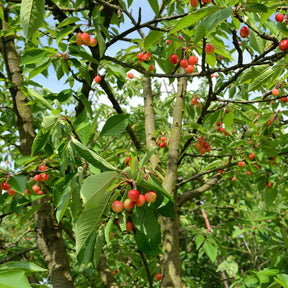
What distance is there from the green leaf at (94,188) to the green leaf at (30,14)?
50 centimetres

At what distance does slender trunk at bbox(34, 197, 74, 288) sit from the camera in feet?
7.57

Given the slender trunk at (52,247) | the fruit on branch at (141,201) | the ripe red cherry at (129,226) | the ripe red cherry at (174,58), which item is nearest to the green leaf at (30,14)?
the fruit on branch at (141,201)

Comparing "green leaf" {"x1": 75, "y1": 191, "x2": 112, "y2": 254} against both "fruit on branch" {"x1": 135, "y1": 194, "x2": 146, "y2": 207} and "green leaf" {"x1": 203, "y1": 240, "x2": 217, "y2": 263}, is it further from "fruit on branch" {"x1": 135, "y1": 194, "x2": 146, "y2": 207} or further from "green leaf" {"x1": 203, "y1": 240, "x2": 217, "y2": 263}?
"green leaf" {"x1": 203, "y1": 240, "x2": 217, "y2": 263}

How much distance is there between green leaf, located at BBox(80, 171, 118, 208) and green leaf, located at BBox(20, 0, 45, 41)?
1.65 ft

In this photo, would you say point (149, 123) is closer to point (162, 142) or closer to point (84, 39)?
point (162, 142)

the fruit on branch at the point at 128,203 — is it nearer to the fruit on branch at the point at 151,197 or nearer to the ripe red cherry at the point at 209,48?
the fruit on branch at the point at 151,197

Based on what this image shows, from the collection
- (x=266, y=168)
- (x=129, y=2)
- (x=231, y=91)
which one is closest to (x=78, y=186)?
(x=129, y=2)

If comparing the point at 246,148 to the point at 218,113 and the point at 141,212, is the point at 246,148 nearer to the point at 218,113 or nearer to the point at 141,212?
the point at 218,113

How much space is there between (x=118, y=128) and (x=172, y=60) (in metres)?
0.87

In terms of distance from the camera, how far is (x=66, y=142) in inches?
58.3

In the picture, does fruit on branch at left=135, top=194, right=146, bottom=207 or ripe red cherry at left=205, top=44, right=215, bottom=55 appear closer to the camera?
fruit on branch at left=135, top=194, right=146, bottom=207

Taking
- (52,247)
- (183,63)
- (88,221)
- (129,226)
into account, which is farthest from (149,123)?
(88,221)

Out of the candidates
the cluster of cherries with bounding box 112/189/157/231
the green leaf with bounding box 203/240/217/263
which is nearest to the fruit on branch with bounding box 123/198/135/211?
the cluster of cherries with bounding box 112/189/157/231

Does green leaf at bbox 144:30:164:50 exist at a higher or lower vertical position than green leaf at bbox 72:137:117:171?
higher
